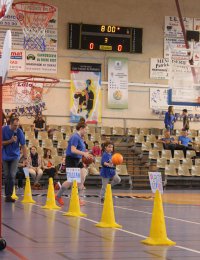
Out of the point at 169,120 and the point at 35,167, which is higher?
the point at 169,120

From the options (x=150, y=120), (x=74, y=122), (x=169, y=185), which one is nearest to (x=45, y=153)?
(x=169, y=185)

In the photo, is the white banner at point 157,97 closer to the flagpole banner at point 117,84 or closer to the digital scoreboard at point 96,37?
the flagpole banner at point 117,84

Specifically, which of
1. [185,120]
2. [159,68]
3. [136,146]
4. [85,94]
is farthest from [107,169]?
[159,68]

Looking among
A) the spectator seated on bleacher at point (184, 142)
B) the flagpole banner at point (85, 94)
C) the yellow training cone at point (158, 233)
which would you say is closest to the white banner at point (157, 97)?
the flagpole banner at point (85, 94)

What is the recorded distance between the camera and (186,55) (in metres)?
30.4

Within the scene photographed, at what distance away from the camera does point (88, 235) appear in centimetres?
942

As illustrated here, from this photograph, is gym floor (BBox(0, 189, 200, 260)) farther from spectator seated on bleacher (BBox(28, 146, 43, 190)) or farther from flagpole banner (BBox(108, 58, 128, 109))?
flagpole banner (BBox(108, 58, 128, 109))

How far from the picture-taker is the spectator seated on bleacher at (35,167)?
2270cm

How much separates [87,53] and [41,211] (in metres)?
19.6

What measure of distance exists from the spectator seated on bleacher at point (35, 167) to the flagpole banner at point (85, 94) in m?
8.45

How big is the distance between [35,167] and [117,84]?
10430mm

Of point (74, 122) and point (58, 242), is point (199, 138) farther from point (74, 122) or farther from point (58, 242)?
point (58, 242)

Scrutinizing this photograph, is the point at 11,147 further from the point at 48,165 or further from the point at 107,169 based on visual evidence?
the point at 48,165

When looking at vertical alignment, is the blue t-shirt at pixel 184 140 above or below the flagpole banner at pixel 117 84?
below
